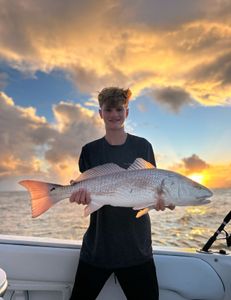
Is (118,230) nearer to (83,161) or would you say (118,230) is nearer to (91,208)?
(91,208)

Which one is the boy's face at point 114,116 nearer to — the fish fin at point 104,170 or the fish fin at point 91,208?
the fish fin at point 104,170

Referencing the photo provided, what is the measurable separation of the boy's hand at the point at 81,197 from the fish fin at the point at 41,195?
4.5 inches

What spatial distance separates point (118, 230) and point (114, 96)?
1072mm

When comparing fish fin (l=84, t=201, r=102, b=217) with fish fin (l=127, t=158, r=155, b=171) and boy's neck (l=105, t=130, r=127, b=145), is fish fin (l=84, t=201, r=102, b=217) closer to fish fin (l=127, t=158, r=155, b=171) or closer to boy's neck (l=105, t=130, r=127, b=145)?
fish fin (l=127, t=158, r=155, b=171)

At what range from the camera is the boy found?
2670 millimetres

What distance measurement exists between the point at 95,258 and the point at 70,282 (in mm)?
864

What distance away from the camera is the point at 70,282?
338 centimetres

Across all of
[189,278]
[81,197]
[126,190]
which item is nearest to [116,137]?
[126,190]

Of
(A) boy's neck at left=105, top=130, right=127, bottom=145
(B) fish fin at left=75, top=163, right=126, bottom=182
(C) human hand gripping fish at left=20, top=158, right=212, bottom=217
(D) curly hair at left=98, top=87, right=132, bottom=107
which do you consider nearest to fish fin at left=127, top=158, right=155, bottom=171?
(C) human hand gripping fish at left=20, top=158, right=212, bottom=217

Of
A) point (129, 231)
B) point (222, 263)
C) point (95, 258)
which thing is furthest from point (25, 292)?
point (222, 263)

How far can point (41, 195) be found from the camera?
2727 millimetres

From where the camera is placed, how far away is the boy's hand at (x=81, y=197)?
2.66 meters

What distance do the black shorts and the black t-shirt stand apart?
0.05 m

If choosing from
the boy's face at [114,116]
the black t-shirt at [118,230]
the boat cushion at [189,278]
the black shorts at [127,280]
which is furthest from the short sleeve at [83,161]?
the boat cushion at [189,278]
